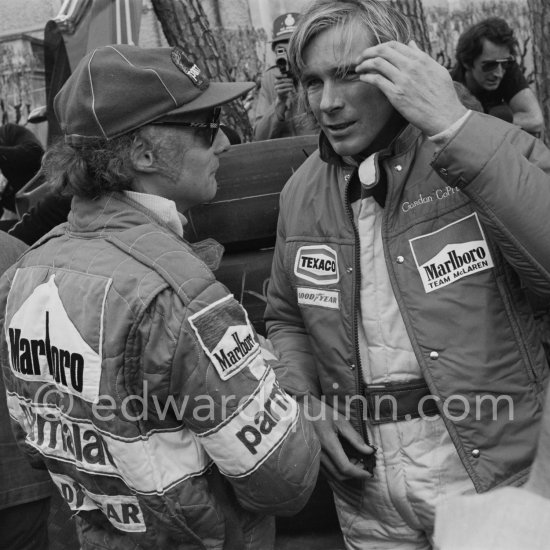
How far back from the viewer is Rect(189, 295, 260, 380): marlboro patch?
1653mm

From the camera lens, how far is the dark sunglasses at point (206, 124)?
6.12 feet

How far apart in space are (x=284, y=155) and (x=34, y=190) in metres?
1.16

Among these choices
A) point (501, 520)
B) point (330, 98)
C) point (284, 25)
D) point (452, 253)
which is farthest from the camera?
point (284, 25)

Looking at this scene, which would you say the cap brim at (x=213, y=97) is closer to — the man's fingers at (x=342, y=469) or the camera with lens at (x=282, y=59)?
the man's fingers at (x=342, y=469)

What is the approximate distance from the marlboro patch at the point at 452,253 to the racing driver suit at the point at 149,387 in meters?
0.50

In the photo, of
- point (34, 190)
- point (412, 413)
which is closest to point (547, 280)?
point (412, 413)

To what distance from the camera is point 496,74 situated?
189 inches

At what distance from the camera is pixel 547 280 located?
1.83 meters

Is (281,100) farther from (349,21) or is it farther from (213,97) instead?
(213,97)

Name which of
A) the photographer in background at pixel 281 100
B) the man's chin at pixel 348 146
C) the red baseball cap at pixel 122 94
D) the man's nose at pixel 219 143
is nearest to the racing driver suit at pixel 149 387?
the red baseball cap at pixel 122 94

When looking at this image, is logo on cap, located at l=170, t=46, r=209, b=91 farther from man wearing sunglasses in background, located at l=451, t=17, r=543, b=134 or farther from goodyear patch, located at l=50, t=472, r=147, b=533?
man wearing sunglasses in background, located at l=451, t=17, r=543, b=134

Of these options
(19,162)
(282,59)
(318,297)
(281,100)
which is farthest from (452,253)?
(282,59)

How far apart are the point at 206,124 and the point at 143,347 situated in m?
0.61

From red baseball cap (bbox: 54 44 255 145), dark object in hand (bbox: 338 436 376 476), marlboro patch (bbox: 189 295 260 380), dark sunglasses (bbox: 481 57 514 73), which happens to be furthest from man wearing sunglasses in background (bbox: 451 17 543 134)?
marlboro patch (bbox: 189 295 260 380)
